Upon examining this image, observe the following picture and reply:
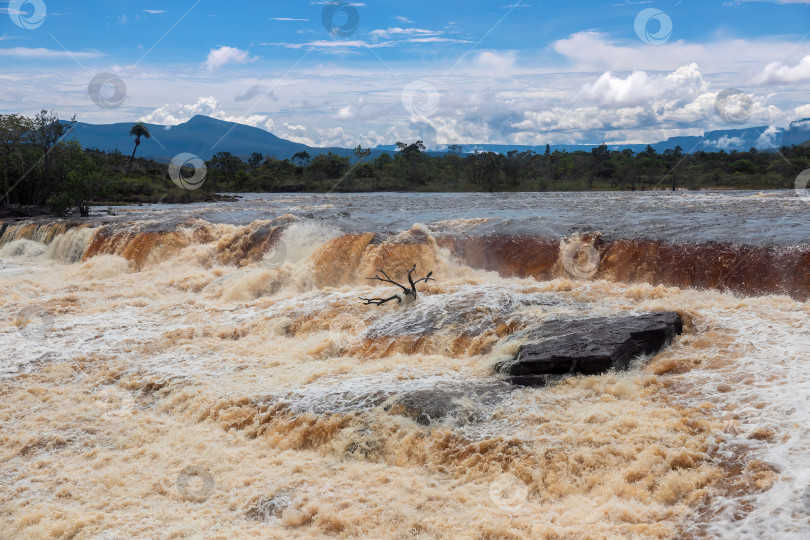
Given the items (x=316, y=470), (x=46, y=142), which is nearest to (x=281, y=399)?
(x=316, y=470)

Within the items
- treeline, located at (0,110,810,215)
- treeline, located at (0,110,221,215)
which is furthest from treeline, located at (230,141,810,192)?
treeline, located at (0,110,221,215)

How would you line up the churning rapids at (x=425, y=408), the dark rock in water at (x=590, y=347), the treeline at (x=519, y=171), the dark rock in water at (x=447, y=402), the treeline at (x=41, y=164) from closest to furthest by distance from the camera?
the churning rapids at (x=425, y=408), the dark rock in water at (x=447, y=402), the dark rock in water at (x=590, y=347), the treeline at (x=41, y=164), the treeline at (x=519, y=171)

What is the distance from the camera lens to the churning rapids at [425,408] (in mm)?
5238

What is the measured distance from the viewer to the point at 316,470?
6.28m

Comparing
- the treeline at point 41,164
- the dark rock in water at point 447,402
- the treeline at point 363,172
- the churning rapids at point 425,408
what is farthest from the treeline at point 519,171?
the dark rock in water at point 447,402

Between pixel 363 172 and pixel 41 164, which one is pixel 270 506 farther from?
pixel 363 172

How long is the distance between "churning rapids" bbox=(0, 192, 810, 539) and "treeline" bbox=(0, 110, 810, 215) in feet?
78.1

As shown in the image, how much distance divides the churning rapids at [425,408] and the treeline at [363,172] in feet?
78.1

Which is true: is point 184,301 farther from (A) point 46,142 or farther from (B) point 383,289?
(A) point 46,142

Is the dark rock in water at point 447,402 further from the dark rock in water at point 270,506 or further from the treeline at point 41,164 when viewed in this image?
the treeline at point 41,164

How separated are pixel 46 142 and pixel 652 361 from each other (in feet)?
120

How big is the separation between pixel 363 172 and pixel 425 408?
63779 millimetres

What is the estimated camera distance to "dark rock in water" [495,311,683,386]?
24.5 feet

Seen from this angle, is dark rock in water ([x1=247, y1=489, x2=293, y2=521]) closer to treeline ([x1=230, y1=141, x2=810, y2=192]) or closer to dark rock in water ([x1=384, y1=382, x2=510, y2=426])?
dark rock in water ([x1=384, y1=382, x2=510, y2=426])
